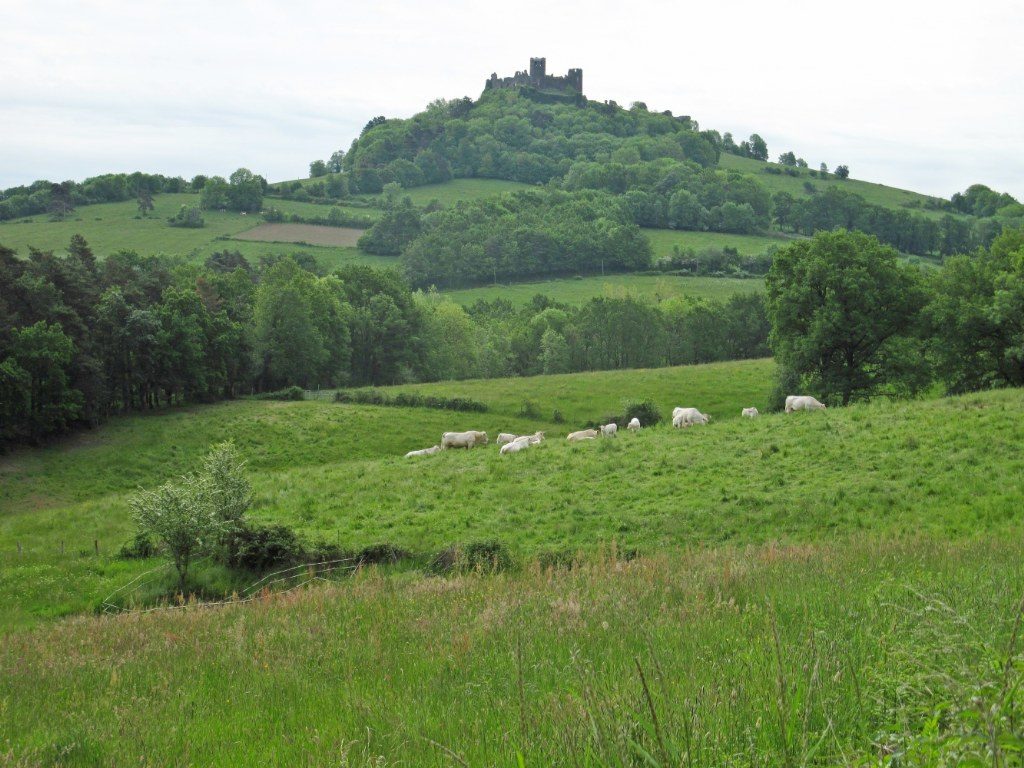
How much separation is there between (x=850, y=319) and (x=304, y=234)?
144790 mm

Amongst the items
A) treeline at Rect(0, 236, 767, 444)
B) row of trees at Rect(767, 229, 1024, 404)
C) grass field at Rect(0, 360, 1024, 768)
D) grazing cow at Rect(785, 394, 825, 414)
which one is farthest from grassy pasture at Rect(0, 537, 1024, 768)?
treeline at Rect(0, 236, 767, 444)

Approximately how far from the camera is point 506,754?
439cm

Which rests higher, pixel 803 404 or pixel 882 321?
pixel 882 321

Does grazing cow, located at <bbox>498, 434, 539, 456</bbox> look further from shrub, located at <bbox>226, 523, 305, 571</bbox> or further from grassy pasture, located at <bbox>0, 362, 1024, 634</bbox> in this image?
shrub, located at <bbox>226, 523, 305, 571</bbox>

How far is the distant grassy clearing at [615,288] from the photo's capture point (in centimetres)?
13050

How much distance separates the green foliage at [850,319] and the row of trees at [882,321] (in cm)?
6

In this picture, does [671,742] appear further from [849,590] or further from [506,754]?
[849,590]

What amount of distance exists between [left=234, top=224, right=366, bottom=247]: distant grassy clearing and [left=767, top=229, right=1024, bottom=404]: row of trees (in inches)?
5198

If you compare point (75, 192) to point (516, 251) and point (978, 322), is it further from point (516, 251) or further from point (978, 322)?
point (978, 322)

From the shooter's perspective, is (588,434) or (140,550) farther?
(588,434)

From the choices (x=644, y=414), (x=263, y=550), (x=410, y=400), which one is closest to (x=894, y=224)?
(x=410, y=400)

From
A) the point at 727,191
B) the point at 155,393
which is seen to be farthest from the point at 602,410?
the point at 727,191

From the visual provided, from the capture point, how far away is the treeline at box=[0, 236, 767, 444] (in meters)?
53.4

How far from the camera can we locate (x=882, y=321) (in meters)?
45.4
